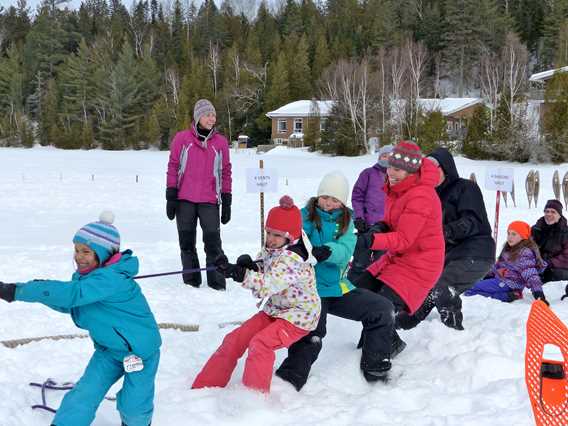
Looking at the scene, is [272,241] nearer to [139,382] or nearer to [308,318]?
[308,318]

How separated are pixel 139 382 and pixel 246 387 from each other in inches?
29.1

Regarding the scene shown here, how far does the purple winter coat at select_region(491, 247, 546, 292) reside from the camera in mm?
6477

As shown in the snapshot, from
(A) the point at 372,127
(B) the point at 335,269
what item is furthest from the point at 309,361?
(A) the point at 372,127

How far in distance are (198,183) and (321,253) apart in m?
3.16

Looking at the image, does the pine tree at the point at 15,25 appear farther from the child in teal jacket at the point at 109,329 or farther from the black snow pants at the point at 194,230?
the child in teal jacket at the point at 109,329

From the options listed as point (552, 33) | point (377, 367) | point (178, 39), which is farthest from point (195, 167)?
point (178, 39)

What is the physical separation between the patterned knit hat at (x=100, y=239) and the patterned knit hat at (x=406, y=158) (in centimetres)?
198

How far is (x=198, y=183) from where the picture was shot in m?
6.62

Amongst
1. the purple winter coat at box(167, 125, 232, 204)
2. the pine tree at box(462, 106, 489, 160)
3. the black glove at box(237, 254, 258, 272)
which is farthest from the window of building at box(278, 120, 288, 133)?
the black glove at box(237, 254, 258, 272)

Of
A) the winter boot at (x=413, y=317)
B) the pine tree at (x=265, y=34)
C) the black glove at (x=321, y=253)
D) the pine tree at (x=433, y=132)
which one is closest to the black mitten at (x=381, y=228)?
the black glove at (x=321, y=253)

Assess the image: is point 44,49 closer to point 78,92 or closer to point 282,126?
point 78,92

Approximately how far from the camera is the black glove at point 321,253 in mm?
3740

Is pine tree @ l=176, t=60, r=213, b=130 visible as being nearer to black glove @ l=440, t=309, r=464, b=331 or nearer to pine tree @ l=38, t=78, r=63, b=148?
pine tree @ l=38, t=78, r=63, b=148

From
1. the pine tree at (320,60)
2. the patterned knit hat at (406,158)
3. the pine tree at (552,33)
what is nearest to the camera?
the patterned knit hat at (406,158)
